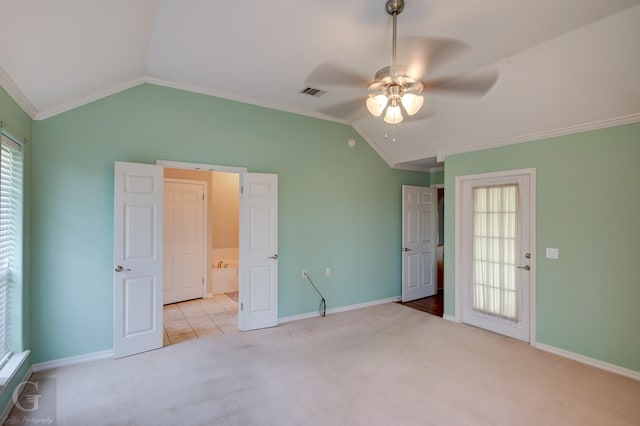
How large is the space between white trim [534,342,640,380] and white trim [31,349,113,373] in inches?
189

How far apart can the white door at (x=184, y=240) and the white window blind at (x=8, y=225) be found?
8.83 ft

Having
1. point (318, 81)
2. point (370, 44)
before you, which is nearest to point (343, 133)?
point (318, 81)

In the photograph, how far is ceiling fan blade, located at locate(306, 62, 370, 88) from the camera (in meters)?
3.20

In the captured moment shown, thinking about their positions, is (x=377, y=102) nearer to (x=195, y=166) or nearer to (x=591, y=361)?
(x=195, y=166)

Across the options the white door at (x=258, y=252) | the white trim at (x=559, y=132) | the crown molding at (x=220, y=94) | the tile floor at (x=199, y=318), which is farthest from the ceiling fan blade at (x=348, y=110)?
the tile floor at (x=199, y=318)

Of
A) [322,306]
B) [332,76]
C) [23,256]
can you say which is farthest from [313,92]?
[23,256]

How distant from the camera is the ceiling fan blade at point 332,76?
126 inches

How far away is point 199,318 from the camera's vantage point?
15.2ft

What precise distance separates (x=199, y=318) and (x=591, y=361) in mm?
4818

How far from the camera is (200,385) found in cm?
279

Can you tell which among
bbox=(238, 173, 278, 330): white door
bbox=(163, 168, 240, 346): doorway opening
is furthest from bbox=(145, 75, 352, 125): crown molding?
bbox=(163, 168, 240, 346): doorway opening

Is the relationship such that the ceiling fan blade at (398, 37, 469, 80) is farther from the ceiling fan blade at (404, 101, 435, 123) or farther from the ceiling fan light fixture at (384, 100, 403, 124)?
the ceiling fan blade at (404, 101, 435, 123)

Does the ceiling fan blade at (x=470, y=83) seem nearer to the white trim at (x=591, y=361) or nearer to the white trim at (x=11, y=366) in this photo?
the white trim at (x=591, y=361)

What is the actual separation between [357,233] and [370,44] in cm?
306
